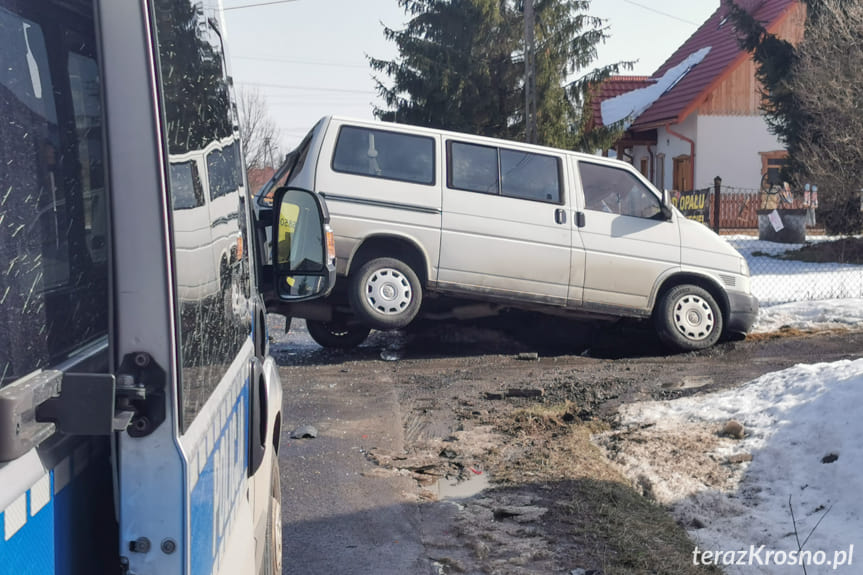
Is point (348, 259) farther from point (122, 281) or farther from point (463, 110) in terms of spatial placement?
point (463, 110)

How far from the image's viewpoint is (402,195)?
875 centimetres

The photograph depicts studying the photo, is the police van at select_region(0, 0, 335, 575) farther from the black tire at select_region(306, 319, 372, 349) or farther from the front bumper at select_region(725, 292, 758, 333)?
the front bumper at select_region(725, 292, 758, 333)

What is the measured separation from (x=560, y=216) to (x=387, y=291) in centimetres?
201

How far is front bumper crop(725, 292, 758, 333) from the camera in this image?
9648mm

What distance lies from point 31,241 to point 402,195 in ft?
24.2

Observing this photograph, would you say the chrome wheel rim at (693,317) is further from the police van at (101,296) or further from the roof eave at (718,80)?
the roof eave at (718,80)

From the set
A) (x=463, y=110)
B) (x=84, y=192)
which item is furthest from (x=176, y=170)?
(x=463, y=110)

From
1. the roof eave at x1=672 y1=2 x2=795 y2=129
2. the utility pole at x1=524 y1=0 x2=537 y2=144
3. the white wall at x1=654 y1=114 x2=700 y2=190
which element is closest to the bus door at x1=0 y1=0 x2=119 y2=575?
the utility pole at x1=524 y1=0 x2=537 y2=144

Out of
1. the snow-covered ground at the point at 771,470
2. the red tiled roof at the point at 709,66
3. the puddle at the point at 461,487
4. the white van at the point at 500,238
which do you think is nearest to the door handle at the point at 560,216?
the white van at the point at 500,238

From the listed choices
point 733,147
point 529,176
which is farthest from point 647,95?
point 529,176

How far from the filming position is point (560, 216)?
361 inches

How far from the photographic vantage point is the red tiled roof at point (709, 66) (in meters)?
26.2

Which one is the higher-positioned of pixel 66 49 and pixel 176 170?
pixel 66 49

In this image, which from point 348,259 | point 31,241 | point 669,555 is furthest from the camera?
point 348,259
